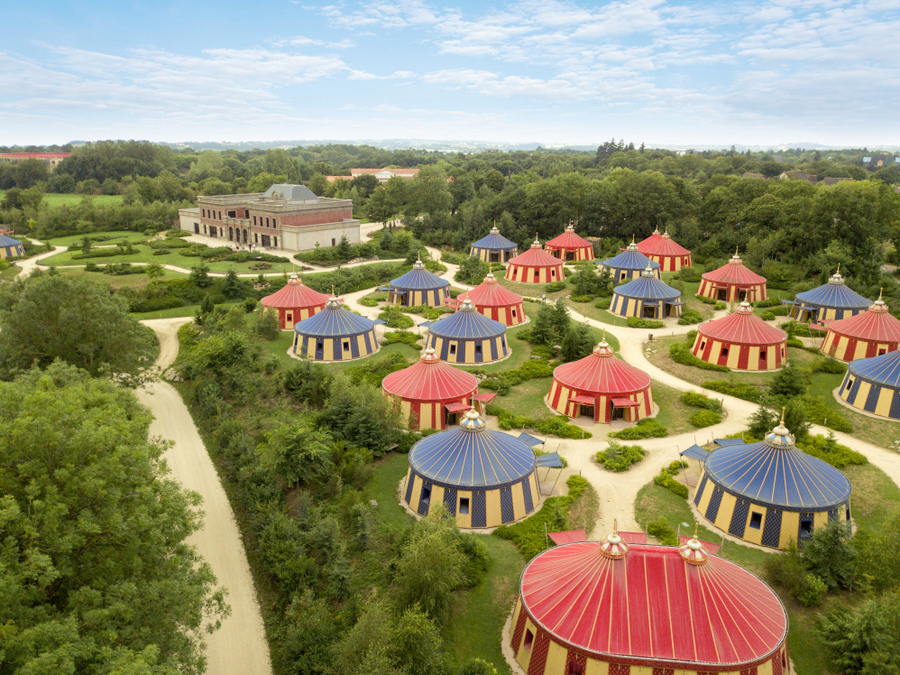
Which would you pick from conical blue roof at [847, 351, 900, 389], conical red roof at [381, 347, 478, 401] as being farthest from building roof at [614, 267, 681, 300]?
conical red roof at [381, 347, 478, 401]

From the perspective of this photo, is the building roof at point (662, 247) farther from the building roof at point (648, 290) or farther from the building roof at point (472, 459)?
the building roof at point (472, 459)

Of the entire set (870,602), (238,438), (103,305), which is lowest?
(238,438)

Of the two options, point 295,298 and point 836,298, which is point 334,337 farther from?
point 836,298

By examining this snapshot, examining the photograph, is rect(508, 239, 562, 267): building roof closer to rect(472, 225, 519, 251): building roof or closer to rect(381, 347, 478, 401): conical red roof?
rect(472, 225, 519, 251): building roof

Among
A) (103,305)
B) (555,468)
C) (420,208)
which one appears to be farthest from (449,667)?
(420,208)

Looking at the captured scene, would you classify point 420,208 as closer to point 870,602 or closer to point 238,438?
point 238,438

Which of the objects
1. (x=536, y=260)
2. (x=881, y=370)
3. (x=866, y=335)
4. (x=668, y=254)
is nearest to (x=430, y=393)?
(x=881, y=370)
